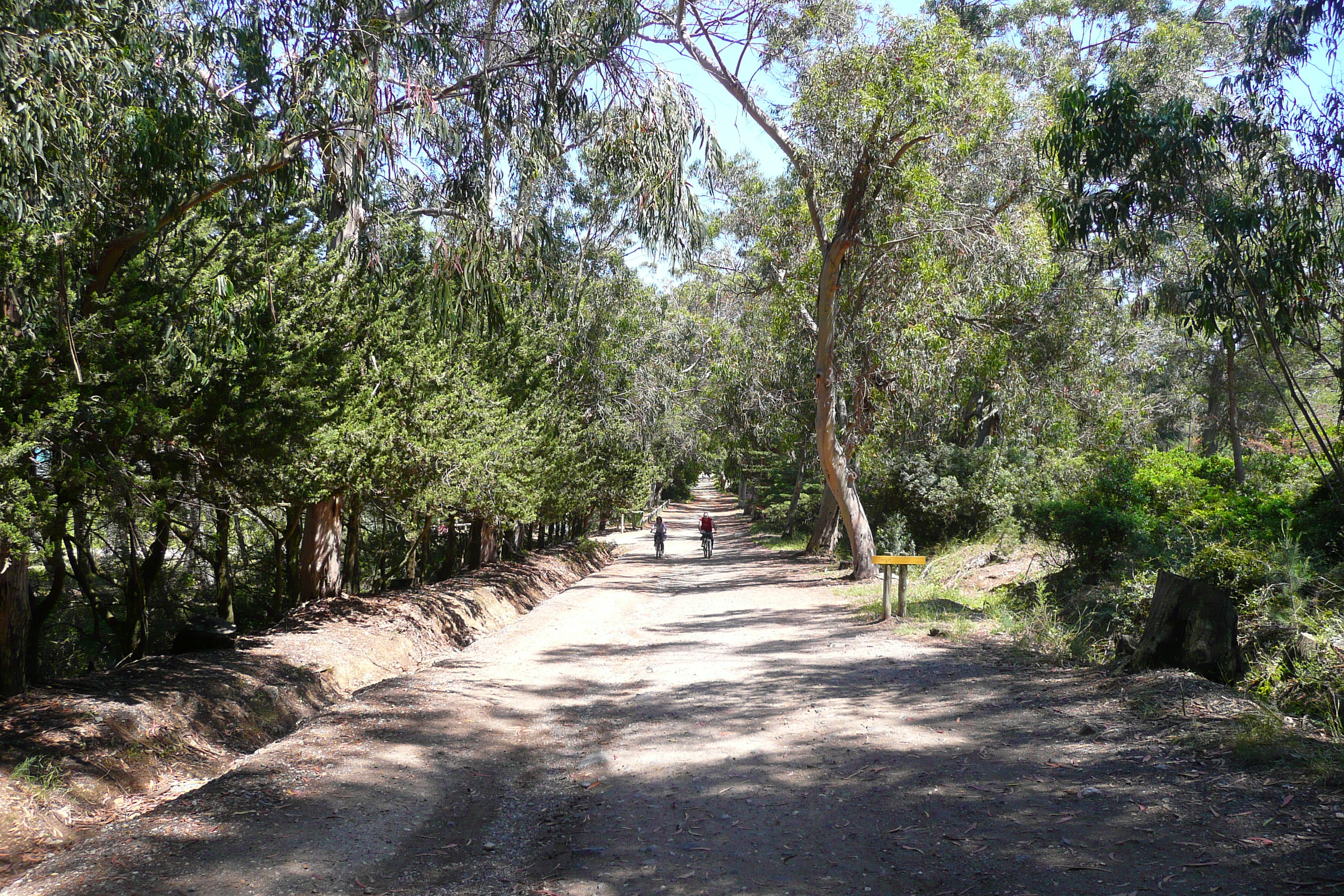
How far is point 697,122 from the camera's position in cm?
1084

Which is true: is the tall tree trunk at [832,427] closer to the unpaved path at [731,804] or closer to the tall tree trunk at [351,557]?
the tall tree trunk at [351,557]

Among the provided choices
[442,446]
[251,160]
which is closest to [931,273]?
[442,446]

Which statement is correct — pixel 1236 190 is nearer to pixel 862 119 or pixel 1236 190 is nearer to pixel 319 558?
pixel 862 119

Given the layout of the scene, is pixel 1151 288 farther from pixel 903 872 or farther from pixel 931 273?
pixel 903 872

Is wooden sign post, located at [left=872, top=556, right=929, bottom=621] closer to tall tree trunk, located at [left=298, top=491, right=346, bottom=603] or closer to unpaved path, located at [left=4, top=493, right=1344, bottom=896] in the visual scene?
unpaved path, located at [left=4, top=493, right=1344, bottom=896]

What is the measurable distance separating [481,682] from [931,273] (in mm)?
12055

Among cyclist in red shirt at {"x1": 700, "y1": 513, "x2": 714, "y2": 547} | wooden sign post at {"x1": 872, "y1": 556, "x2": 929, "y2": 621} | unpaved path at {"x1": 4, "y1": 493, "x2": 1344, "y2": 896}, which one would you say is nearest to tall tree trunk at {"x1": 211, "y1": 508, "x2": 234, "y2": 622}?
unpaved path at {"x1": 4, "y1": 493, "x2": 1344, "y2": 896}

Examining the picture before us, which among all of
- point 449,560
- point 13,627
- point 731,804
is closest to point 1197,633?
point 731,804

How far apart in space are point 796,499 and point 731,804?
31679mm

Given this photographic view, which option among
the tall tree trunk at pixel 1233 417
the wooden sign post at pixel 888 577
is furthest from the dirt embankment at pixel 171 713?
the tall tree trunk at pixel 1233 417

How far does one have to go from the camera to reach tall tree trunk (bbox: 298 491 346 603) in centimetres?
1480

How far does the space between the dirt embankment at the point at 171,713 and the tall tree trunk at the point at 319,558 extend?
0.41 metres

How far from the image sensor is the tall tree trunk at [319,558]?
583 inches

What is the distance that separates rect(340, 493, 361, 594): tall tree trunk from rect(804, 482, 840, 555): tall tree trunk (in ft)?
49.1
